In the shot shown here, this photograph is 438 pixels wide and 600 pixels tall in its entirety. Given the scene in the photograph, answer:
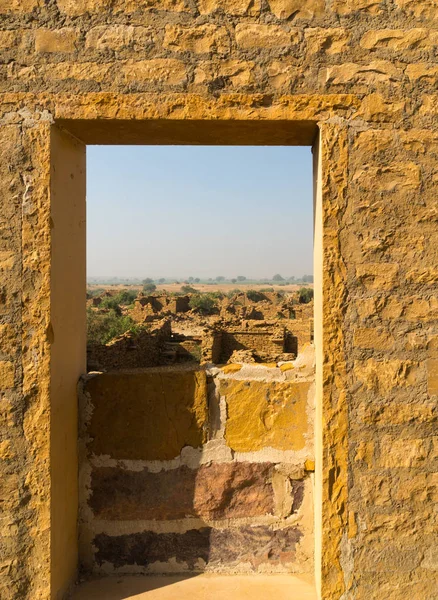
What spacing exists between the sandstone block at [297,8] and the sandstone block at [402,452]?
1801 millimetres

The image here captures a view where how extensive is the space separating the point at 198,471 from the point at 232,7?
6.86ft

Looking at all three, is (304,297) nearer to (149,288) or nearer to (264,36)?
(264,36)

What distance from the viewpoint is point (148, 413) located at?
2.40 metres

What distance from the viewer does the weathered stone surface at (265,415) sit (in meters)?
2.37

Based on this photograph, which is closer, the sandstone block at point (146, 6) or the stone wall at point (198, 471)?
the sandstone block at point (146, 6)

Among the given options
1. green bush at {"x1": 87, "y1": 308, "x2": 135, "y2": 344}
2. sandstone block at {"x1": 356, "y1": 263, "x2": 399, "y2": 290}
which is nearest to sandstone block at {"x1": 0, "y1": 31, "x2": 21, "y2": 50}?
sandstone block at {"x1": 356, "y1": 263, "x2": 399, "y2": 290}

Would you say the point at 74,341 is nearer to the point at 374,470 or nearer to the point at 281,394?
the point at 281,394

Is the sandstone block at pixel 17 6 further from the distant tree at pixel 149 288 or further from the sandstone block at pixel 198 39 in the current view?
the distant tree at pixel 149 288

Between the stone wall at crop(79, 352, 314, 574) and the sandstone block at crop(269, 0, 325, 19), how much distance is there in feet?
5.08

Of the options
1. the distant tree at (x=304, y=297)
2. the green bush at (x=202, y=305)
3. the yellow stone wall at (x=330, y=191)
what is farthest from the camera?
the distant tree at (x=304, y=297)

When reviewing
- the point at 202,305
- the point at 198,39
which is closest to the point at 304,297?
the point at 202,305

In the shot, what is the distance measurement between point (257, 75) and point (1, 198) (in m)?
1.18

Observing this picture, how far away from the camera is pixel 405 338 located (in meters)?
2.05

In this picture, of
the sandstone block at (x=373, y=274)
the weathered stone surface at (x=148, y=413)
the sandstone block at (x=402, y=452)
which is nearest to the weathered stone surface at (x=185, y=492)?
the weathered stone surface at (x=148, y=413)
